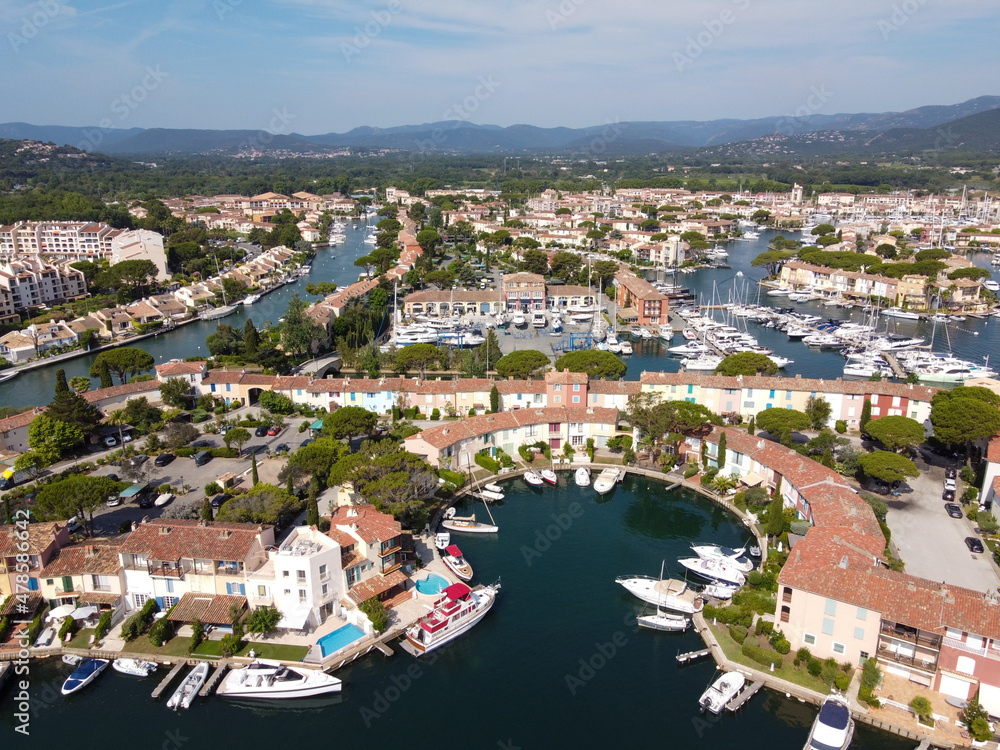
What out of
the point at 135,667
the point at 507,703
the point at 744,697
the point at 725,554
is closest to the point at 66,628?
the point at 135,667

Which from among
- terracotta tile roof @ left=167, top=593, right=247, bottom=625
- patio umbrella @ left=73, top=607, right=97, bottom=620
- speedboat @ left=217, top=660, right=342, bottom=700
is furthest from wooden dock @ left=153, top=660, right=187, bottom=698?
patio umbrella @ left=73, top=607, right=97, bottom=620

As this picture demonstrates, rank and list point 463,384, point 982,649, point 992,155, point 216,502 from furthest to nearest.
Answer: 1. point 992,155
2. point 463,384
3. point 216,502
4. point 982,649

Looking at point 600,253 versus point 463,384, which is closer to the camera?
point 463,384

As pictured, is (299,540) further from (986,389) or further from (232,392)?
(986,389)

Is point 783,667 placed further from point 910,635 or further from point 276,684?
point 276,684

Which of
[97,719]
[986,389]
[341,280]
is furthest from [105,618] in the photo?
[341,280]

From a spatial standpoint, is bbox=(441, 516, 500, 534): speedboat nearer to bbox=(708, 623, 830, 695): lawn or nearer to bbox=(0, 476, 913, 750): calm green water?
bbox=(0, 476, 913, 750): calm green water

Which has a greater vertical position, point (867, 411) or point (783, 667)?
point (867, 411)
